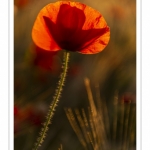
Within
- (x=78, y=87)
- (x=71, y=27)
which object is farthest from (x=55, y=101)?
(x=71, y=27)

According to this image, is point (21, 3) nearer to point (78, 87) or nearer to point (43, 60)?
point (43, 60)

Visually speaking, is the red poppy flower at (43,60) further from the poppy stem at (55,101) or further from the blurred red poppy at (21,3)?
the blurred red poppy at (21,3)

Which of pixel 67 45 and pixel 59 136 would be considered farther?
pixel 59 136

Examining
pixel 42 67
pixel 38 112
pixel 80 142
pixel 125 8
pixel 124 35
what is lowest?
pixel 80 142

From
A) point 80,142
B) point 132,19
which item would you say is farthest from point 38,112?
point 132,19

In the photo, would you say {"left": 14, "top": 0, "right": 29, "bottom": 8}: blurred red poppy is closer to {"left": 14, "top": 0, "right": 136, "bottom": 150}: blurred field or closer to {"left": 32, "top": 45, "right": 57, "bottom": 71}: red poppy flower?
{"left": 14, "top": 0, "right": 136, "bottom": 150}: blurred field

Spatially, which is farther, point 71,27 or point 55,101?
point 55,101
